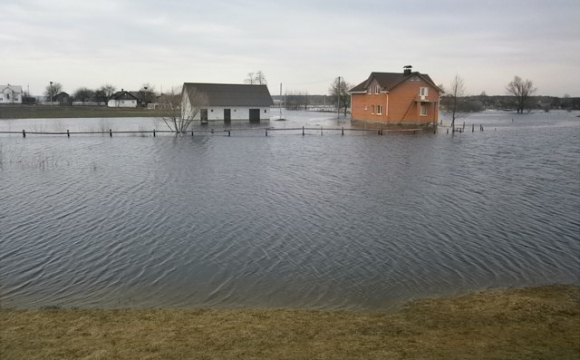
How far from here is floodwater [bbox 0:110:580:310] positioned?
9.77 meters

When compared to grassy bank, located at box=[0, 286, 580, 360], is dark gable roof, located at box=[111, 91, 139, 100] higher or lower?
higher

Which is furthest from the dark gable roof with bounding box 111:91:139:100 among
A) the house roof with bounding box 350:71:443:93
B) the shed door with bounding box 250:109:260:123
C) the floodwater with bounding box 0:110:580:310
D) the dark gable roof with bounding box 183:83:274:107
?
the floodwater with bounding box 0:110:580:310

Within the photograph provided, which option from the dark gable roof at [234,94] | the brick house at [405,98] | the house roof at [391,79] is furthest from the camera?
the dark gable roof at [234,94]

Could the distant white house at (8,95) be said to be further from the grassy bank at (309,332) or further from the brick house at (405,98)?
the grassy bank at (309,332)

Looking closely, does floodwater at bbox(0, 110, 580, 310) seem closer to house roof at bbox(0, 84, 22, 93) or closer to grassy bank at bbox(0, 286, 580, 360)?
grassy bank at bbox(0, 286, 580, 360)

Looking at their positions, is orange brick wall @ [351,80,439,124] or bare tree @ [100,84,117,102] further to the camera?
bare tree @ [100,84,117,102]

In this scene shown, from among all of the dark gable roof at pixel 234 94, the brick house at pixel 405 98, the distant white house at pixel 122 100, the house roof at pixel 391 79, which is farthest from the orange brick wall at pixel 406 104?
the distant white house at pixel 122 100

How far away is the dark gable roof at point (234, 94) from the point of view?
61.9 metres

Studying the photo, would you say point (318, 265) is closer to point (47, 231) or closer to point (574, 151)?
point (47, 231)

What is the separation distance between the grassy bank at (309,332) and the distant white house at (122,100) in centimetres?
10636

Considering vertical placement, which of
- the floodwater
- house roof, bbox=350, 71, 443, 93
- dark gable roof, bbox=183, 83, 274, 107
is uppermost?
house roof, bbox=350, 71, 443, 93

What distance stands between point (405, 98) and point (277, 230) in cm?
4787

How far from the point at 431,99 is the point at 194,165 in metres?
40.8

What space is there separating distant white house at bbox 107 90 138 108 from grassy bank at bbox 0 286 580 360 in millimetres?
106359
